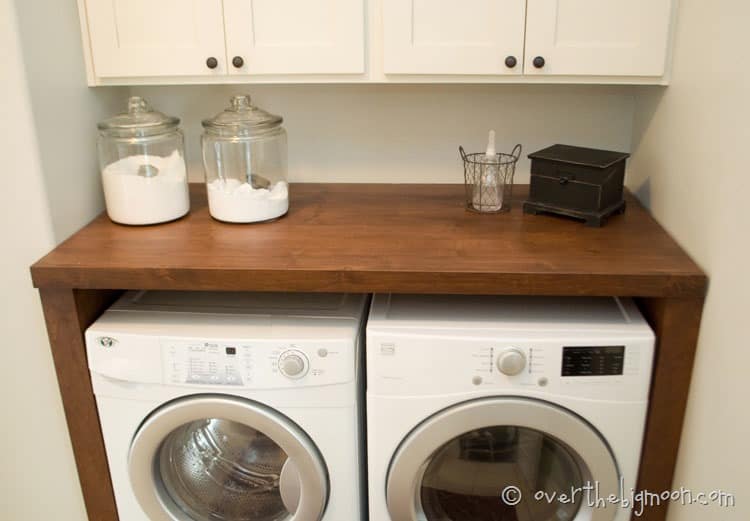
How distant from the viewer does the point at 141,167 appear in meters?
1.79

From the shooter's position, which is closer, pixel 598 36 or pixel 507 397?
pixel 507 397

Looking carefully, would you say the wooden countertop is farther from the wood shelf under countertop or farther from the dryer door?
the dryer door

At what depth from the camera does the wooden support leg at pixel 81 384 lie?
1581 mm

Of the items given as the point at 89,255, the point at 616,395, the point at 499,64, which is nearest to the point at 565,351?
the point at 616,395

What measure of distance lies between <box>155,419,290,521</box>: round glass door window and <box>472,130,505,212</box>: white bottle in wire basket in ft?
2.81

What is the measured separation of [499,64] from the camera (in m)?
1.72

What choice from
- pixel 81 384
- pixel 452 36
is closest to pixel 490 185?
pixel 452 36

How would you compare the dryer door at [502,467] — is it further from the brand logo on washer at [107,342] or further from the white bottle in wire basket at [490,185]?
the brand logo on washer at [107,342]

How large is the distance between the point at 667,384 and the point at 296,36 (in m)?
1.22

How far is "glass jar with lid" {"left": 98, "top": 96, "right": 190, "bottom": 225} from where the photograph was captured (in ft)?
5.73

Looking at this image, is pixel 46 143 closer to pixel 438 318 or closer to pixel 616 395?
pixel 438 318

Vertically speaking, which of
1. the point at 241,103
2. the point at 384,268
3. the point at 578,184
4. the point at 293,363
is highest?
the point at 241,103

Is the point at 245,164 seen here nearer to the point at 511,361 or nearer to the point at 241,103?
the point at 241,103

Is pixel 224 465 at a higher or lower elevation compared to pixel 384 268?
lower
